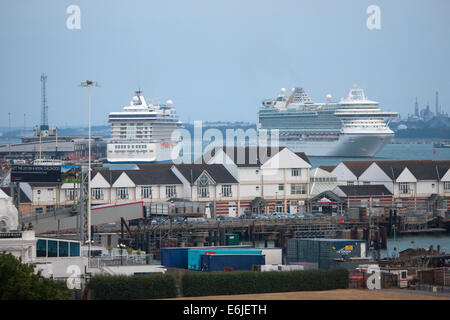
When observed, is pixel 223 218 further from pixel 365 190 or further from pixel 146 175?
pixel 365 190

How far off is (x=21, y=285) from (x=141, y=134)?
151 metres

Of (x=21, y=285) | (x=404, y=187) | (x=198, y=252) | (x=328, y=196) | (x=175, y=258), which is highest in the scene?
(x=404, y=187)

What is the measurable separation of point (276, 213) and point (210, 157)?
1051 centimetres

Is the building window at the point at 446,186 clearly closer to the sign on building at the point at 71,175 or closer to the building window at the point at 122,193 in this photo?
the building window at the point at 122,193

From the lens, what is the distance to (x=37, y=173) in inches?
1690

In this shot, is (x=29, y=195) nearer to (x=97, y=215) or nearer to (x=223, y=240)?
(x=97, y=215)

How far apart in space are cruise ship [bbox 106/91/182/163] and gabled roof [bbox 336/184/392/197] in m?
107

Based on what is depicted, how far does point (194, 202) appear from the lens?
5978cm

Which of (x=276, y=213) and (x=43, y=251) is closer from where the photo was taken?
(x=43, y=251)

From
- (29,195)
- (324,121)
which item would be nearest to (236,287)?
(29,195)

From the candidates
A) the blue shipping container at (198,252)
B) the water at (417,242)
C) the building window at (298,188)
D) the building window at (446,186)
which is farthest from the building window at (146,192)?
the blue shipping container at (198,252)

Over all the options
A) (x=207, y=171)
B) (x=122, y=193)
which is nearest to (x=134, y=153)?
(x=207, y=171)

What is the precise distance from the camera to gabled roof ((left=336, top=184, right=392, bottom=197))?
63.3m
